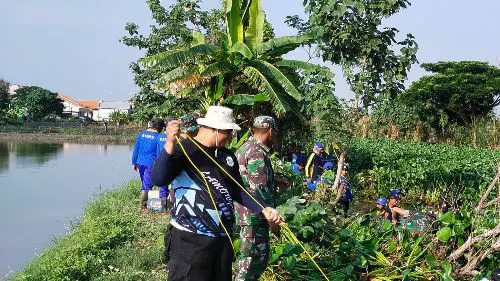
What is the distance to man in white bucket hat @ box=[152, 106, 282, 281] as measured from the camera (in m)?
3.30

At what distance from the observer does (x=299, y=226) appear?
5.21m

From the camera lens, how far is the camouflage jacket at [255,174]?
421 cm

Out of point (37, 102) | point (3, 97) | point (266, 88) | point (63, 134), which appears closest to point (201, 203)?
point (266, 88)

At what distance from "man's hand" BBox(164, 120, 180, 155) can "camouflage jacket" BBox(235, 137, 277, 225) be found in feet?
3.55

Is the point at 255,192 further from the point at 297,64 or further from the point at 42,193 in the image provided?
the point at 42,193

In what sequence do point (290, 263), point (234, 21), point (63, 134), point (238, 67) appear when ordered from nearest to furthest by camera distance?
point (290, 263)
point (238, 67)
point (234, 21)
point (63, 134)

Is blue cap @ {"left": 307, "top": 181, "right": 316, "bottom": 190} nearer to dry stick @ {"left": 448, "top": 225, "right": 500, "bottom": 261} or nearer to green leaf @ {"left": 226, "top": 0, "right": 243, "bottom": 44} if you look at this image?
green leaf @ {"left": 226, "top": 0, "right": 243, "bottom": 44}

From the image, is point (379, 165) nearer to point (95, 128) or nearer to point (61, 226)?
point (61, 226)

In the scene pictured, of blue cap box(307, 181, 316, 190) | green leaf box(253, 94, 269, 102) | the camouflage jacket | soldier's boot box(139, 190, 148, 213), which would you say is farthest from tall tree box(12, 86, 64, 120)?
the camouflage jacket

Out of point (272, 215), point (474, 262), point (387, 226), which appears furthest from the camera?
point (387, 226)

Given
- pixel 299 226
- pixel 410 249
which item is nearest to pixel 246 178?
pixel 299 226

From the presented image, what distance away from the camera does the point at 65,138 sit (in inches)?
1815

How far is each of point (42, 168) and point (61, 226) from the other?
13.3m

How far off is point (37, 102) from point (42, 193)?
177 ft
